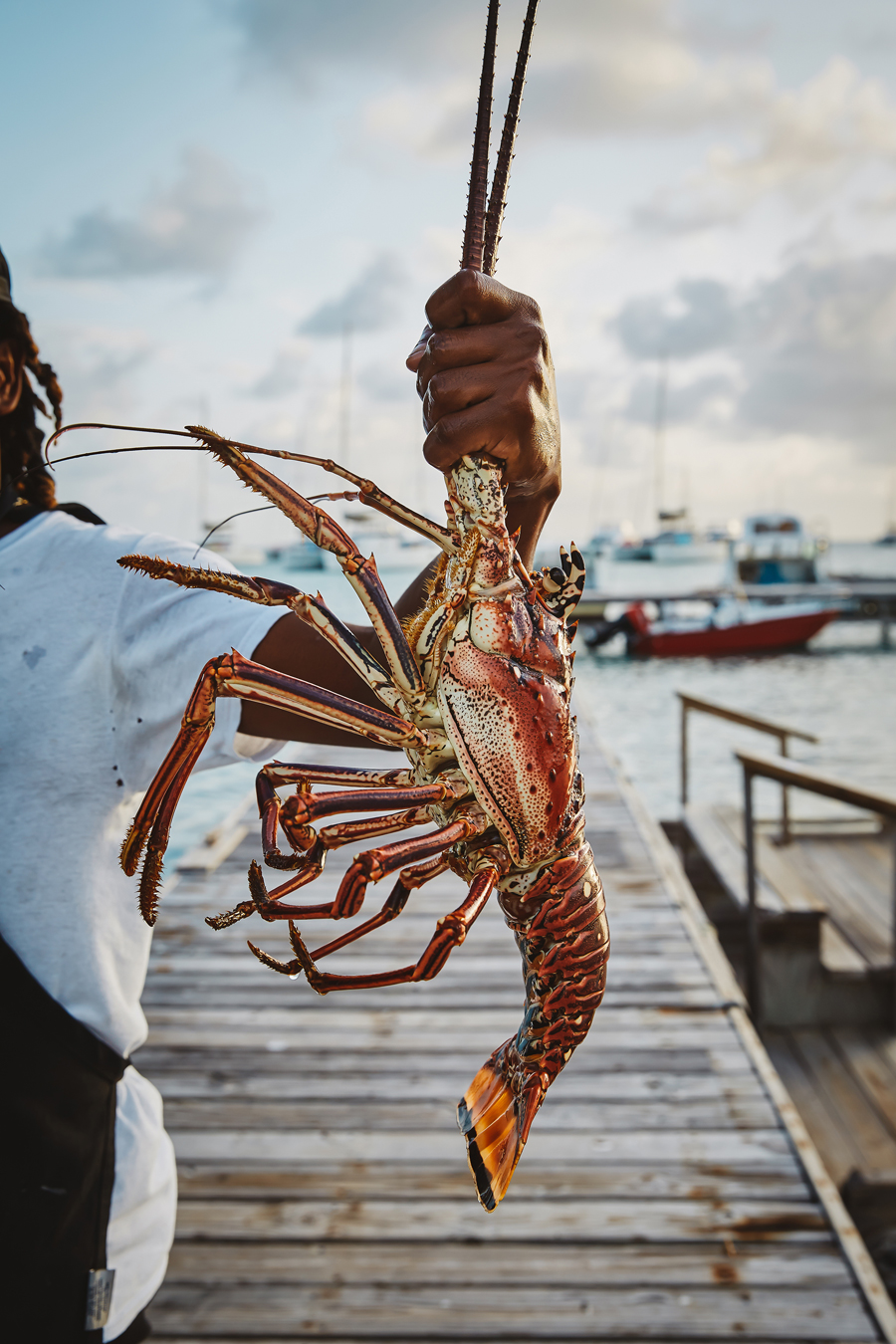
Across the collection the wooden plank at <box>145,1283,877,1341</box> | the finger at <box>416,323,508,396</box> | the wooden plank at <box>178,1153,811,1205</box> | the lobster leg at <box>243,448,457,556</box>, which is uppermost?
the finger at <box>416,323,508,396</box>

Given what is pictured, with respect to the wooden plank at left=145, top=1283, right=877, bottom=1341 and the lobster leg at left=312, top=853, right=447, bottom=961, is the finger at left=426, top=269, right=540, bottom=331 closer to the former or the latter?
the lobster leg at left=312, top=853, right=447, bottom=961

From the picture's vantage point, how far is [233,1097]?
12.3 ft

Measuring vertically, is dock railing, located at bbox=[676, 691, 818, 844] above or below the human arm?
below

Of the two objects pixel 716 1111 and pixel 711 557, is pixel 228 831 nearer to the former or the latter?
pixel 716 1111

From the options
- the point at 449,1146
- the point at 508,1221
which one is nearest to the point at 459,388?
the point at 508,1221

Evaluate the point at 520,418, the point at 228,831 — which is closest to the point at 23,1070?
the point at 520,418

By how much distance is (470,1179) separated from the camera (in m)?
3.24

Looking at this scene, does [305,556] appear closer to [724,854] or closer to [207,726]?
[724,854]

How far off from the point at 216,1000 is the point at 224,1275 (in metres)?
1.69

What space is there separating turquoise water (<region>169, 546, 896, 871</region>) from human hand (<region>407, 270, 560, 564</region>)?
9006 millimetres

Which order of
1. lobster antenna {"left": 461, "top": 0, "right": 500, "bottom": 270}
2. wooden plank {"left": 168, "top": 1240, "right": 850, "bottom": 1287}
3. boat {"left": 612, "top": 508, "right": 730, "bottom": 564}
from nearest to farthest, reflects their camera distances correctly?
1. lobster antenna {"left": 461, "top": 0, "right": 500, "bottom": 270}
2. wooden plank {"left": 168, "top": 1240, "right": 850, "bottom": 1287}
3. boat {"left": 612, "top": 508, "right": 730, "bottom": 564}

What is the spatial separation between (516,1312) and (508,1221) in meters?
0.35

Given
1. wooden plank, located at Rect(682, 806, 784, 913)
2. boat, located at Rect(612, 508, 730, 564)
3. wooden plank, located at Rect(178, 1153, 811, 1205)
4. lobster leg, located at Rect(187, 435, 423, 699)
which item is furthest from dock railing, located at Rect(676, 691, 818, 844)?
boat, located at Rect(612, 508, 730, 564)

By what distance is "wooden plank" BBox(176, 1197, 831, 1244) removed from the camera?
3.03 m
